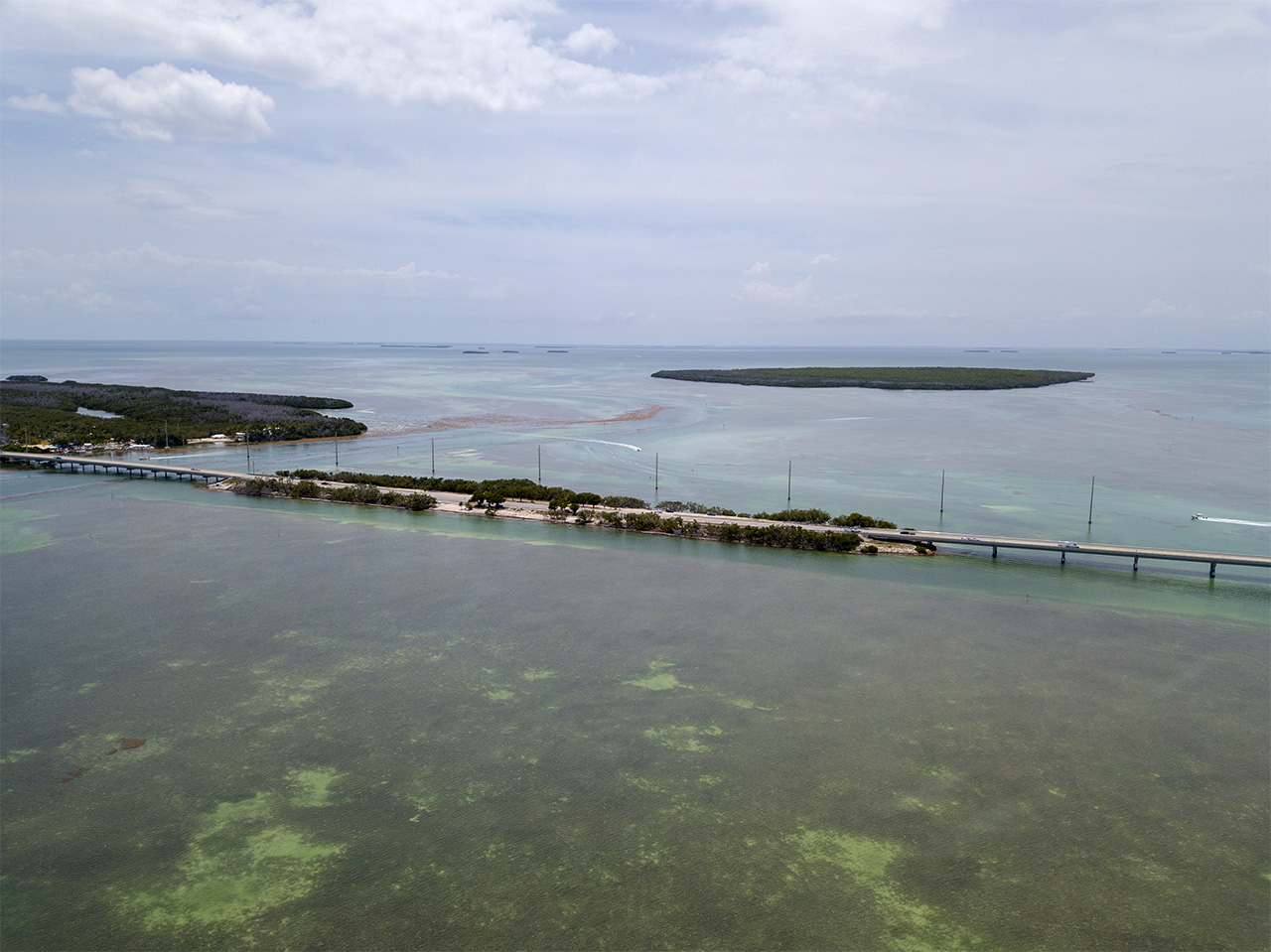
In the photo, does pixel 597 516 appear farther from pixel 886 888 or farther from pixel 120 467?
pixel 120 467

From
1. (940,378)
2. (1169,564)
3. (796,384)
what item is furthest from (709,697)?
(940,378)

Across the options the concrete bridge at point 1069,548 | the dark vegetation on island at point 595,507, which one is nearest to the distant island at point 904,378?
the dark vegetation on island at point 595,507

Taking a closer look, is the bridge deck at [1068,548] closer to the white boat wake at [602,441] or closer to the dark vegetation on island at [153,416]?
the white boat wake at [602,441]

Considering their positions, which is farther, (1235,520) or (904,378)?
(904,378)

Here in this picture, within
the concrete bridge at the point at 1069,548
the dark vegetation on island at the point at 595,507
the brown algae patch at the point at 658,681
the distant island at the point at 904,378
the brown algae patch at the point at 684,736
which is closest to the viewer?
the brown algae patch at the point at 684,736

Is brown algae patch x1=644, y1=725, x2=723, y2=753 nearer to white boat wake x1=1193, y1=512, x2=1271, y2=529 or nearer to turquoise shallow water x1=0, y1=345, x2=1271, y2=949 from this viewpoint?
turquoise shallow water x1=0, y1=345, x2=1271, y2=949

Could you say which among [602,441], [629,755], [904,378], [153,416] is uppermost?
[904,378]

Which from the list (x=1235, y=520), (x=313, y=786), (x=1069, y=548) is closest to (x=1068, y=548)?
(x=1069, y=548)

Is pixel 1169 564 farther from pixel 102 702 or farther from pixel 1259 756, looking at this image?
pixel 102 702
